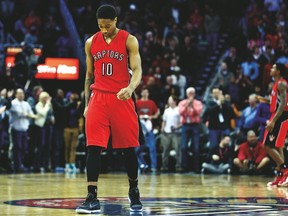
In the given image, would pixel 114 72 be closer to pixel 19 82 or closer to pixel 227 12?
pixel 19 82

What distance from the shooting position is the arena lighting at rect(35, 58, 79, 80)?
2458cm

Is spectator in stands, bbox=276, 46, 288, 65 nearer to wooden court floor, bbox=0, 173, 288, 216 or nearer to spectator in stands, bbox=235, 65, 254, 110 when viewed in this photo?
spectator in stands, bbox=235, 65, 254, 110

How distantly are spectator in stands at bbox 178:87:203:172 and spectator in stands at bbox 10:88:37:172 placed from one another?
3544 millimetres

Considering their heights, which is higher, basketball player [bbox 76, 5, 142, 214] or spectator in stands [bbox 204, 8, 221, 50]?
spectator in stands [bbox 204, 8, 221, 50]

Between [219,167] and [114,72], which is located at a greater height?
[114,72]

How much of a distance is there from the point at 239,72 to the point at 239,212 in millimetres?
13857

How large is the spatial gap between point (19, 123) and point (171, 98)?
3774mm

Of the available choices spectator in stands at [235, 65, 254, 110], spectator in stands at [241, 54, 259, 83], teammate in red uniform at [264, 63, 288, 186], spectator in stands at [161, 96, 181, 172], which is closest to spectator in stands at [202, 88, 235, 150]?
spectator in stands at [161, 96, 181, 172]

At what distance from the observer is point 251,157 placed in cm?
1925

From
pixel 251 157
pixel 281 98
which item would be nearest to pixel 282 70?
pixel 281 98

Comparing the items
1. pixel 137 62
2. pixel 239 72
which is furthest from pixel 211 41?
pixel 137 62

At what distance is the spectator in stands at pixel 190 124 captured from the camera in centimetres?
1988

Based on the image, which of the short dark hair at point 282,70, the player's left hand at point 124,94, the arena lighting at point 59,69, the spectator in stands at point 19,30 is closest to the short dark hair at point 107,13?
the player's left hand at point 124,94

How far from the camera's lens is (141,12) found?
94.1 feet
